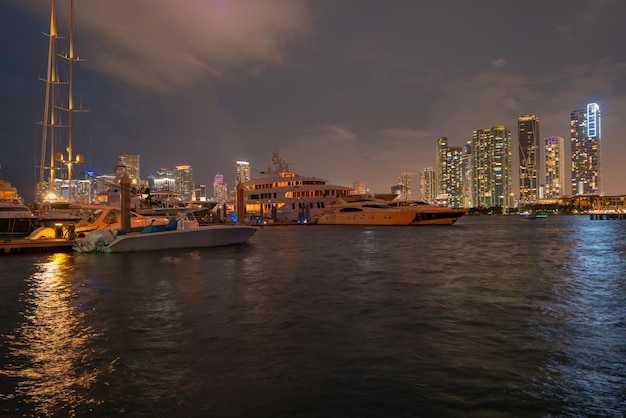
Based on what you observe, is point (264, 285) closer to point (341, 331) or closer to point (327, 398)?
point (341, 331)

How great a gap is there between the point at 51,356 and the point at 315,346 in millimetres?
5149

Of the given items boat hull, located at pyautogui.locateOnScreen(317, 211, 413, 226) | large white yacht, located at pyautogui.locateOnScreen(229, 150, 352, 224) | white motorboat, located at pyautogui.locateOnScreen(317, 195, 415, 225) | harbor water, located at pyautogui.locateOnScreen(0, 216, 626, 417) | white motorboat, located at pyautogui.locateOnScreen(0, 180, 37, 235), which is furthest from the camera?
large white yacht, located at pyautogui.locateOnScreen(229, 150, 352, 224)

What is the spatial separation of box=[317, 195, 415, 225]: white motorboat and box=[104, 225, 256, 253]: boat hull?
153 feet

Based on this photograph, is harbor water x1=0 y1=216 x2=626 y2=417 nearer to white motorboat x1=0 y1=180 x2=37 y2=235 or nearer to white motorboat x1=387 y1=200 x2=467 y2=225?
white motorboat x1=0 y1=180 x2=37 y2=235

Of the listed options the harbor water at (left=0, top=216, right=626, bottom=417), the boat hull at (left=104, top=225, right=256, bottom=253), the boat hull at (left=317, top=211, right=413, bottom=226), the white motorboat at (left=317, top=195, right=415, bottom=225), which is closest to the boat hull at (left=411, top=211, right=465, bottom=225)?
the white motorboat at (left=317, top=195, right=415, bottom=225)

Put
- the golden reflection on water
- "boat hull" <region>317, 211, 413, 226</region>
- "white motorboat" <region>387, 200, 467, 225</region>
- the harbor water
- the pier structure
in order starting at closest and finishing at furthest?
the harbor water < the golden reflection on water < "white motorboat" <region>387, 200, 467, 225</region> < "boat hull" <region>317, 211, 413, 226</region> < the pier structure

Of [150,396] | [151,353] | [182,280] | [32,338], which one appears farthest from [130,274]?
[150,396]

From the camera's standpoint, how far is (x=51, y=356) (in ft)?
27.2

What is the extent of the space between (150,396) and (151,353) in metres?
2.24

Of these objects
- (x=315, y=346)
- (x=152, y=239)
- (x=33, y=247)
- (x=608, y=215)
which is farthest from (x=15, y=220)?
(x=608, y=215)

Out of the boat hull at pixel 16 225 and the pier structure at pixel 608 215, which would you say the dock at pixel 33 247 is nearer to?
the boat hull at pixel 16 225

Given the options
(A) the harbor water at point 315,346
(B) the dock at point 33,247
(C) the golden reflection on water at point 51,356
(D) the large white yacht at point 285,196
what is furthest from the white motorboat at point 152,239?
(D) the large white yacht at point 285,196

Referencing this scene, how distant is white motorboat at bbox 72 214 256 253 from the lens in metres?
29.9

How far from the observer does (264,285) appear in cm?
1695
